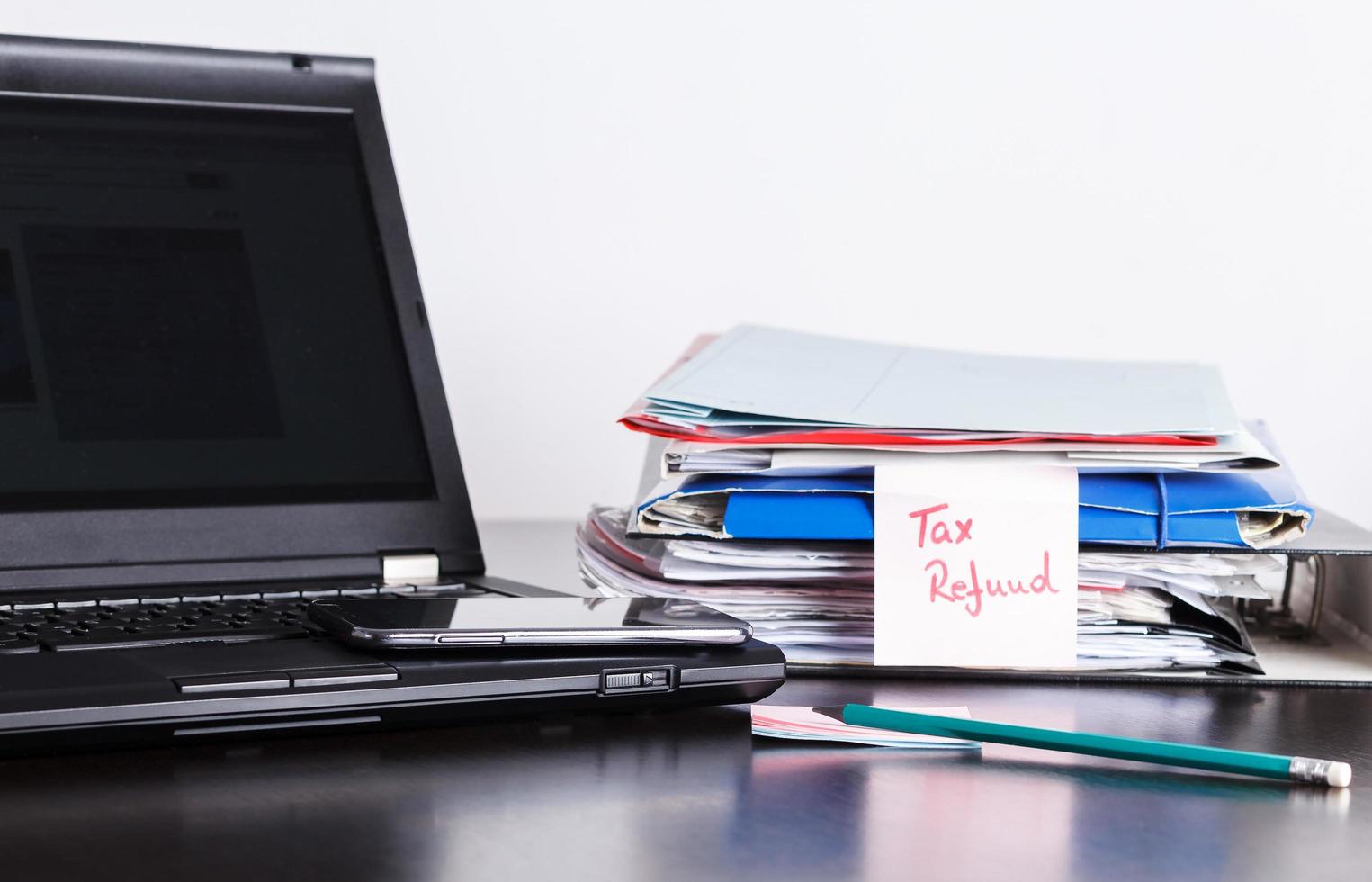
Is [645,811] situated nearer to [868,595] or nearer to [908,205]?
[868,595]

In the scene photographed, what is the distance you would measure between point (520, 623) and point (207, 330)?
366mm

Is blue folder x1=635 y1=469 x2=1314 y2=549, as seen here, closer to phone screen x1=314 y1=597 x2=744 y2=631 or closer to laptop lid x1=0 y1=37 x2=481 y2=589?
phone screen x1=314 y1=597 x2=744 y2=631

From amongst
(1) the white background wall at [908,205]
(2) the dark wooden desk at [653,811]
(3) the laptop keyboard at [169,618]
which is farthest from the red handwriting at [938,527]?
(1) the white background wall at [908,205]

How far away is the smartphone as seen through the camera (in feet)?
1.77

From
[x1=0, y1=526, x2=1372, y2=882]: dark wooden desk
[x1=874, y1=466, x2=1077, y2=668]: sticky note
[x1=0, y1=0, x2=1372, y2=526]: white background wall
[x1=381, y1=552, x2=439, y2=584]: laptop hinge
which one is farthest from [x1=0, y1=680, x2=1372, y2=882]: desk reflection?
[x1=0, y1=0, x2=1372, y2=526]: white background wall

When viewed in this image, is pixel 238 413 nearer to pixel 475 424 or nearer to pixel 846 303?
pixel 475 424

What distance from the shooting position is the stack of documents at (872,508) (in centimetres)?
68

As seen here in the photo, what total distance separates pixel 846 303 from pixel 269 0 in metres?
0.59

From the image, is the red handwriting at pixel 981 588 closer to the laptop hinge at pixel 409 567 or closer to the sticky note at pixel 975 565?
the sticky note at pixel 975 565

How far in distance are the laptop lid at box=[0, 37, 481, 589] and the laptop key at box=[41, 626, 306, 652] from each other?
19 cm

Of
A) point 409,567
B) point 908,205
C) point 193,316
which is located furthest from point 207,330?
point 908,205

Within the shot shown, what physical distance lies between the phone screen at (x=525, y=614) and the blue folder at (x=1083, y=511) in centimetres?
Answer: 7

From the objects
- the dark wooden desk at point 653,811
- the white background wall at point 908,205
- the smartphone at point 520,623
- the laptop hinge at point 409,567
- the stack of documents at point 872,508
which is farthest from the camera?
the white background wall at point 908,205

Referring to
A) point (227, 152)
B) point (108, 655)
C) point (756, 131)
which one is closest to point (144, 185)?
point (227, 152)
